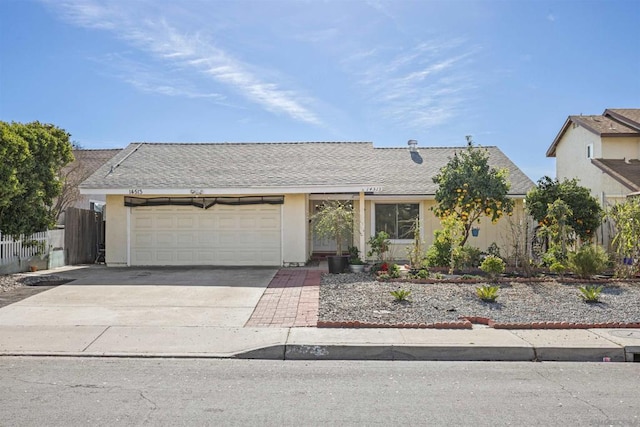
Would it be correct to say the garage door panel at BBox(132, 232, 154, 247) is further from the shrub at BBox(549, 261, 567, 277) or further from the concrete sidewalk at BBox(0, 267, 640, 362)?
the shrub at BBox(549, 261, 567, 277)

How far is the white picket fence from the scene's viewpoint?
14130mm

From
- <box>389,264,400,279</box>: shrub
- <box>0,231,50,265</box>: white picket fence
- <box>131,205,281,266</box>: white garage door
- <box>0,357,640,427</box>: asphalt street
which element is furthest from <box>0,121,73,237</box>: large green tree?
<box>389,264,400,279</box>: shrub

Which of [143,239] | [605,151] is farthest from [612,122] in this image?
[143,239]

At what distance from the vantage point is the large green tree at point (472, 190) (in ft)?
46.8

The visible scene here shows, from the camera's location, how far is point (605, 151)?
71.4 feet

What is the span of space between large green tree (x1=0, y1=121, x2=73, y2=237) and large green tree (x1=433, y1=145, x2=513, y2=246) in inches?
433

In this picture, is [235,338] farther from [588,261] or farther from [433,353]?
[588,261]

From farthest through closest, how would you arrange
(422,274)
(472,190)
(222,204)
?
(222,204)
(472,190)
(422,274)

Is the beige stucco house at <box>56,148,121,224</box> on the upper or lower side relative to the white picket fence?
upper

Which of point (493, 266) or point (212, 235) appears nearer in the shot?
point (493, 266)

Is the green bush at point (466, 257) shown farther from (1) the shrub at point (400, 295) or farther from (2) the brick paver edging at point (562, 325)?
(2) the brick paver edging at point (562, 325)

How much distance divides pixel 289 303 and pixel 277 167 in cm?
819

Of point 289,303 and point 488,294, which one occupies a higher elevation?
point 488,294

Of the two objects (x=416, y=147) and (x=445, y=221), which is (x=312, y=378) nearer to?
(x=445, y=221)
